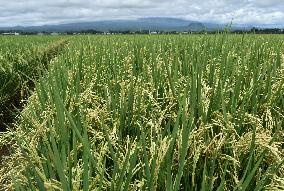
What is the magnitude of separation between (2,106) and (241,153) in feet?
18.3

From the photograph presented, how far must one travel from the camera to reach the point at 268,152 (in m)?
1.72

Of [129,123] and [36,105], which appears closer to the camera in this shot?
[129,123]

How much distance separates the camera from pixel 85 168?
1218 mm

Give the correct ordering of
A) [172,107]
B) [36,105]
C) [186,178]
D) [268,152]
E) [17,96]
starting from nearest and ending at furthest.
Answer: [186,178], [268,152], [172,107], [36,105], [17,96]

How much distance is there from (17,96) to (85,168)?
22.7 ft

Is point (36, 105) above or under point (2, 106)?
above

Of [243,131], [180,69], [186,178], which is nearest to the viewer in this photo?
[186,178]

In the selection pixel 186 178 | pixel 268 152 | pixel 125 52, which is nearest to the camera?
pixel 186 178

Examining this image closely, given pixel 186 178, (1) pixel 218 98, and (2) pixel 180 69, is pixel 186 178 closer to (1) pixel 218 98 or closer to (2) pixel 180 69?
(1) pixel 218 98

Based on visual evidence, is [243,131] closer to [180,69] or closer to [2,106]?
[180,69]

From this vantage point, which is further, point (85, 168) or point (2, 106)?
point (2, 106)

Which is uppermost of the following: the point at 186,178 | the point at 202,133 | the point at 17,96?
the point at 202,133

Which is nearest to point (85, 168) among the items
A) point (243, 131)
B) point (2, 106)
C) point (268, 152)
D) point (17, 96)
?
point (268, 152)

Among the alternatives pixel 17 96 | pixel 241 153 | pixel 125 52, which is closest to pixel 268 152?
pixel 241 153
